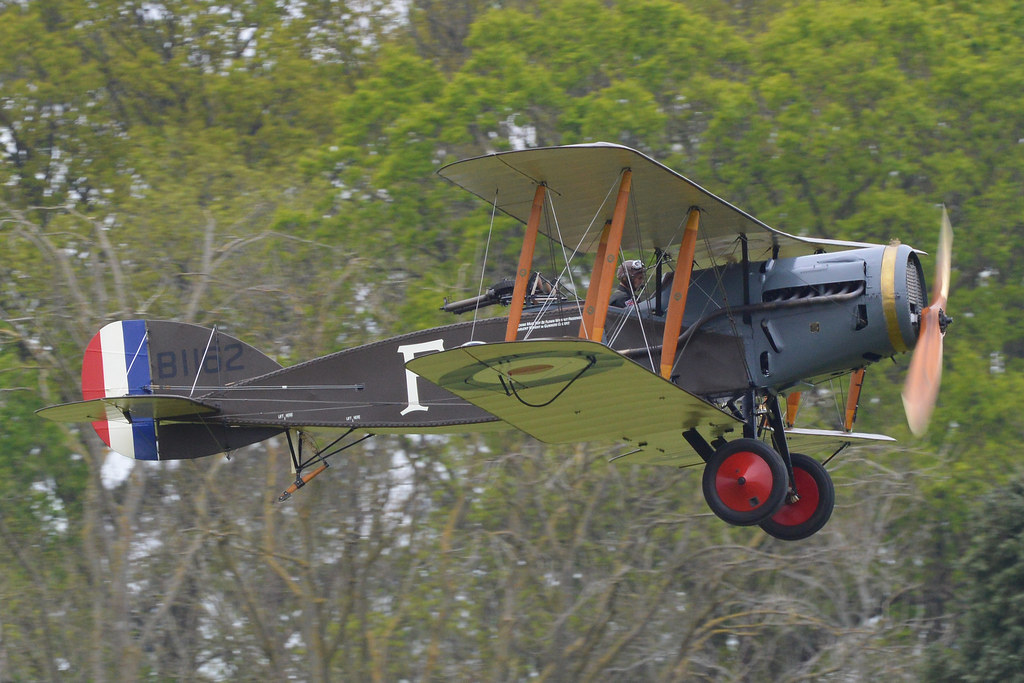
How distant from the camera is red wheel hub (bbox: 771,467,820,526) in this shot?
30.0 feet

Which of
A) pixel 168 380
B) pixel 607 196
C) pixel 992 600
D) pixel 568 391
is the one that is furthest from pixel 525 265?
pixel 992 600

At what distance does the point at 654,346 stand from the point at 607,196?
1.17 m

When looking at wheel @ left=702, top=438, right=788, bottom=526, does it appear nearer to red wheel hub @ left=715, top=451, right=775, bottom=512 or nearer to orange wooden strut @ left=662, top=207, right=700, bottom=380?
red wheel hub @ left=715, top=451, right=775, bottom=512

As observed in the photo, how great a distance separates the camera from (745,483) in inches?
325

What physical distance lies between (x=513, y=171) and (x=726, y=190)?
1358 centimetres

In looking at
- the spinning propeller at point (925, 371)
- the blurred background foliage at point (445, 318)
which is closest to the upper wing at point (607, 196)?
the spinning propeller at point (925, 371)

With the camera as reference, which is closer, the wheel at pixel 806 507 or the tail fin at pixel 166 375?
the wheel at pixel 806 507

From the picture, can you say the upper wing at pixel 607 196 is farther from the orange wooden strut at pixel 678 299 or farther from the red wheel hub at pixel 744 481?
the red wheel hub at pixel 744 481

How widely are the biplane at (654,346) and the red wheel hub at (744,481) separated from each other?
11 millimetres

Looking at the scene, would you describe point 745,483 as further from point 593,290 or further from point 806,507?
point 593,290

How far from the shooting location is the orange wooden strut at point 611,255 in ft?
26.1

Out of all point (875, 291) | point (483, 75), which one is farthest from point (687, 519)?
point (483, 75)

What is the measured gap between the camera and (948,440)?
62.4 feet

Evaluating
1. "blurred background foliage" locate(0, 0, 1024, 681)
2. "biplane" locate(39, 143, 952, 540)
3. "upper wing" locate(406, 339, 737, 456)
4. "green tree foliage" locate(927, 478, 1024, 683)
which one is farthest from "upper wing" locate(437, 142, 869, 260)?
"green tree foliage" locate(927, 478, 1024, 683)
